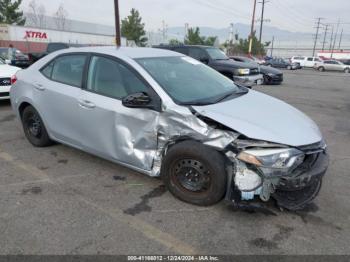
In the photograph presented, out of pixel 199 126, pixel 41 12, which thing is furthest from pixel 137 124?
pixel 41 12

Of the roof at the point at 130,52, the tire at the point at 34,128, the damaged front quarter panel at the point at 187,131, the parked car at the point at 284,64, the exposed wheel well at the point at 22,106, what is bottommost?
the parked car at the point at 284,64

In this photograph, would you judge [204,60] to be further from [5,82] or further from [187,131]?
[187,131]

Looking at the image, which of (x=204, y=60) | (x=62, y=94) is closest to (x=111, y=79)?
(x=62, y=94)

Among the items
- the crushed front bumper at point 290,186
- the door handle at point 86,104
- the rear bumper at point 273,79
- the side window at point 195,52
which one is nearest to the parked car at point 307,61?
the rear bumper at point 273,79

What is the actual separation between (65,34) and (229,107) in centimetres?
3977

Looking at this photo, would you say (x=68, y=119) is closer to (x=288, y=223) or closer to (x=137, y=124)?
(x=137, y=124)

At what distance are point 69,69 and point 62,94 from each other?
38cm

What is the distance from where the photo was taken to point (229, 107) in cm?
349

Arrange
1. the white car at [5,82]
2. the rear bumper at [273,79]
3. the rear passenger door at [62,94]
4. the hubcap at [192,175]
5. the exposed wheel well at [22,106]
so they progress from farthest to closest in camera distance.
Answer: the rear bumper at [273,79]
the white car at [5,82]
the exposed wheel well at [22,106]
the rear passenger door at [62,94]
the hubcap at [192,175]

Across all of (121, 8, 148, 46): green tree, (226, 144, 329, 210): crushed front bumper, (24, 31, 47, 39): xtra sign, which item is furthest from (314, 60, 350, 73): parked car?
(226, 144, 329, 210): crushed front bumper

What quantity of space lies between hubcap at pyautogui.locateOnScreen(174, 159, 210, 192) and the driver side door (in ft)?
1.18

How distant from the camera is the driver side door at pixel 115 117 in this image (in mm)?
3545

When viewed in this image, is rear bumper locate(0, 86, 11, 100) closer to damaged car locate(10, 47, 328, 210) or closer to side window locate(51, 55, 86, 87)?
damaged car locate(10, 47, 328, 210)

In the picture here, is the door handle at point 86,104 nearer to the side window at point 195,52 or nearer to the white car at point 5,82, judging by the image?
the white car at point 5,82
